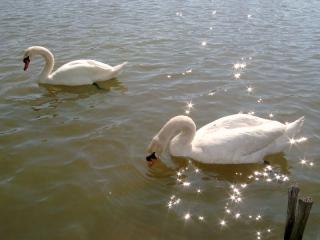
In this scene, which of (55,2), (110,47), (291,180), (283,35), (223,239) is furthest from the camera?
(55,2)

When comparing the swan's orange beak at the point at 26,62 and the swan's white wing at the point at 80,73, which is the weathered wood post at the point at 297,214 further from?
the swan's orange beak at the point at 26,62

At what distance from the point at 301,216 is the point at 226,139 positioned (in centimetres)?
290

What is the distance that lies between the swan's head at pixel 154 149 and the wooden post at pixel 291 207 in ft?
9.19

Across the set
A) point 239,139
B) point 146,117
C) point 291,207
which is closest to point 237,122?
point 239,139

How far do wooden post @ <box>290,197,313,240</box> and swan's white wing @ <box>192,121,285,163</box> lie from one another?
103 inches

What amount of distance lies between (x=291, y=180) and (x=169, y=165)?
219cm

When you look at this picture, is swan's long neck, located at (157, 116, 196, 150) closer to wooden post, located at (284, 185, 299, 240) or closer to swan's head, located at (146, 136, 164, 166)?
swan's head, located at (146, 136, 164, 166)

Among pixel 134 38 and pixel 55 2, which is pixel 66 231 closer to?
pixel 134 38

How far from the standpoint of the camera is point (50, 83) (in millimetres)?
11859

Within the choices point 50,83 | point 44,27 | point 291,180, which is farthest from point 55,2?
point 291,180

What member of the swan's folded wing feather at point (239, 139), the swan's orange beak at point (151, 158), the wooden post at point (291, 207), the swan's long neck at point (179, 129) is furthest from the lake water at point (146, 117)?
the wooden post at point (291, 207)

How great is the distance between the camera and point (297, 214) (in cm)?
555

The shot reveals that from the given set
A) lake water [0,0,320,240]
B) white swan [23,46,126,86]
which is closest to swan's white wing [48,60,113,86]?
white swan [23,46,126,86]

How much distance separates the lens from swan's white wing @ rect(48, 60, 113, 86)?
11.7 m
